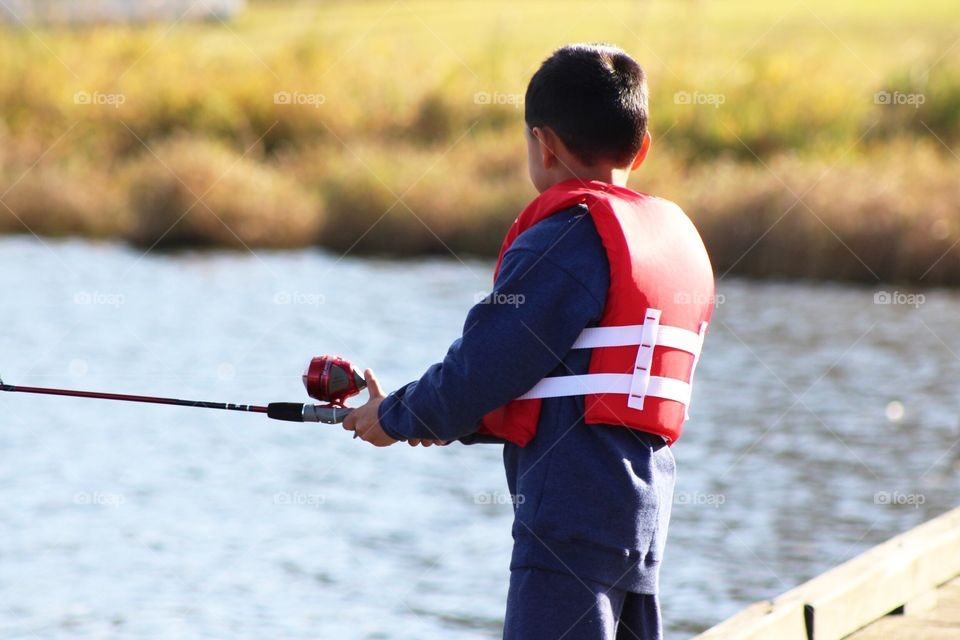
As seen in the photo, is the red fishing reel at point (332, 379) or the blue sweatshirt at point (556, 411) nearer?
the blue sweatshirt at point (556, 411)

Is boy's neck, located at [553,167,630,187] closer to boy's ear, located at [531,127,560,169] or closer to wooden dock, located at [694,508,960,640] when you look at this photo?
boy's ear, located at [531,127,560,169]

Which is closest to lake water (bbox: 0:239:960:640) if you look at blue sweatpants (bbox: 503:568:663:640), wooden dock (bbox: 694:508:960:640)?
wooden dock (bbox: 694:508:960:640)

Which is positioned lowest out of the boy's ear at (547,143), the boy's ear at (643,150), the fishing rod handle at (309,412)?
the fishing rod handle at (309,412)

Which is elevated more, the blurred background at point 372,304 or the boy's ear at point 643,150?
the blurred background at point 372,304

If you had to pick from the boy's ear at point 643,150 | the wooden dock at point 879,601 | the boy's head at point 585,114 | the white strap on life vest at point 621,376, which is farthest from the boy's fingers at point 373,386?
the wooden dock at point 879,601

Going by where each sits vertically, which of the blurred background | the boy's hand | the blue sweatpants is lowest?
the blue sweatpants

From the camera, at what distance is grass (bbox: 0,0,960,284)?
13.8 m

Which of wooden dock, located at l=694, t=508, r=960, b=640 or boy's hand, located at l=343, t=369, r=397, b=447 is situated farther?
wooden dock, located at l=694, t=508, r=960, b=640

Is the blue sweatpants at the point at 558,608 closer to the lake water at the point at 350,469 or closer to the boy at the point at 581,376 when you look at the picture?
the boy at the point at 581,376

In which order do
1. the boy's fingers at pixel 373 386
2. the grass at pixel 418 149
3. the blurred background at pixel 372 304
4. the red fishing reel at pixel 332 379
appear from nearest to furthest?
the boy's fingers at pixel 373 386, the red fishing reel at pixel 332 379, the blurred background at pixel 372 304, the grass at pixel 418 149

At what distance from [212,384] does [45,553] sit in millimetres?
3485

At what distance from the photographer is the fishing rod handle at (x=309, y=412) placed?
2629 mm

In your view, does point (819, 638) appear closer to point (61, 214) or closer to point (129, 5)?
point (61, 214)

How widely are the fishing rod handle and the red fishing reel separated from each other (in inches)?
1.3
